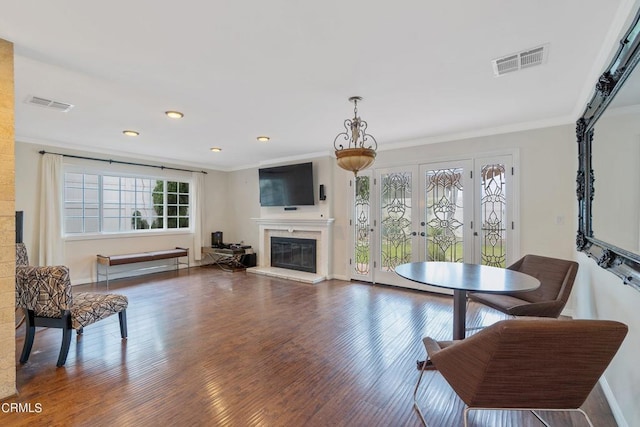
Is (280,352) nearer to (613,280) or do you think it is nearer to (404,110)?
(613,280)

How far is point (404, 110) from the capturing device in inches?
130

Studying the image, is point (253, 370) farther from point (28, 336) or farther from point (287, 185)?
point (287, 185)

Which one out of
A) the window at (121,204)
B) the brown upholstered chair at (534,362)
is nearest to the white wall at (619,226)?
the brown upholstered chair at (534,362)

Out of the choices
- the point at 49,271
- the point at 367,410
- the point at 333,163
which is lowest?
the point at 367,410

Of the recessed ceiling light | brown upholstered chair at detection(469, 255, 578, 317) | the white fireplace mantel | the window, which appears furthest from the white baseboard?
the window

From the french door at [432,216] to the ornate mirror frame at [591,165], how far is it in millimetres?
1141

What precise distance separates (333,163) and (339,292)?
2467mm

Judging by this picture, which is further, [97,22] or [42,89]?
[42,89]

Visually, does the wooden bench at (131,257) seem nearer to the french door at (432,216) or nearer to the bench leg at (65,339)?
the bench leg at (65,339)

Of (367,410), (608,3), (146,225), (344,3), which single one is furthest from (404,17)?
(146,225)

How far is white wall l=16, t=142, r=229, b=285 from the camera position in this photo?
4574mm

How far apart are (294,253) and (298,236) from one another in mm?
393

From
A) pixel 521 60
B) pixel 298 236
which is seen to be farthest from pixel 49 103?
pixel 521 60

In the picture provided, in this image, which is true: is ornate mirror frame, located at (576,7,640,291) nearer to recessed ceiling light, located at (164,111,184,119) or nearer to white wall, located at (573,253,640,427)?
white wall, located at (573,253,640,427)
